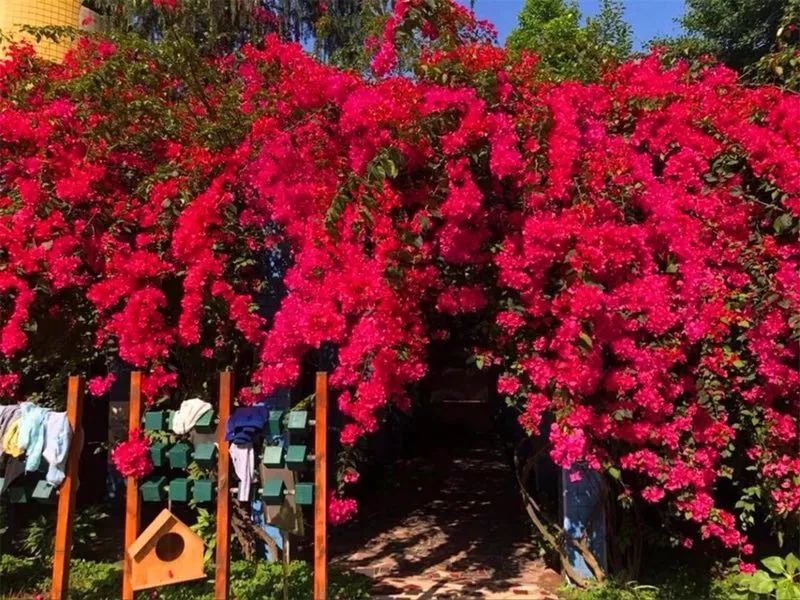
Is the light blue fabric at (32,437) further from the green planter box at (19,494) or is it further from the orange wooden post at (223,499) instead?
the orange wooden post at (223,499)

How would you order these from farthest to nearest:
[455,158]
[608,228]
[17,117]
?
[17,117] → [455,158] → [608,228]

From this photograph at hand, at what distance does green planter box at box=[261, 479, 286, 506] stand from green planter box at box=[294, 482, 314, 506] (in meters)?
0.09

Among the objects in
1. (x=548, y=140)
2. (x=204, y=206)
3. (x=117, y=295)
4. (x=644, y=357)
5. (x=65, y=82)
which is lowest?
(x=644, y=357)

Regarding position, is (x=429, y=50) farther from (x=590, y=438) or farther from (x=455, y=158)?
(x=590, y=438)

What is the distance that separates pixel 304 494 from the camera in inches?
150

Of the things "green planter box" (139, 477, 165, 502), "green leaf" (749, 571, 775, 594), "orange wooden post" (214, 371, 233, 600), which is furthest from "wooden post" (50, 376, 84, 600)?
"green leaf" (749, 571, 775, 594)

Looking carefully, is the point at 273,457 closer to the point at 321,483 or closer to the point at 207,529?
the point at 321,483

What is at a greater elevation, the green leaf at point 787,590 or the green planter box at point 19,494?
the green planter box at point 19,494

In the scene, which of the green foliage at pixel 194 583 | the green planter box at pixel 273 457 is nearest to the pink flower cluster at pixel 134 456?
the green planter box at pixel 273 457

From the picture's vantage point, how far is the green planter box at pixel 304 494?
379 centimetres

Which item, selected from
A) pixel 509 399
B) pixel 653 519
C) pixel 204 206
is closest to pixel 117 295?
pixel 204 206

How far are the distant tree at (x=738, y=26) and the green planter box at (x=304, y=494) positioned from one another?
7780 mm

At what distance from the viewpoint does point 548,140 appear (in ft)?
13.5

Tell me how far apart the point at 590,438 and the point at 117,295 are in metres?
2.82
